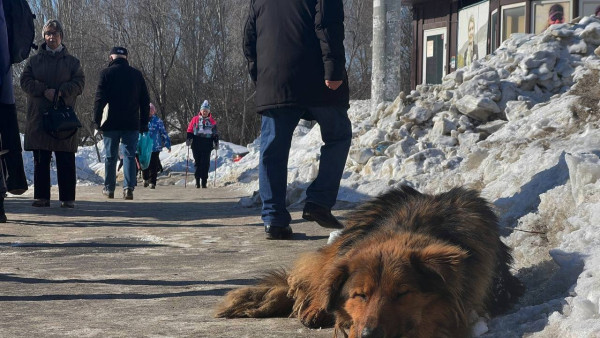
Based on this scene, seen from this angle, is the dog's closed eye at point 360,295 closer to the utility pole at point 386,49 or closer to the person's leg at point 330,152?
the person's leg at point 330,152

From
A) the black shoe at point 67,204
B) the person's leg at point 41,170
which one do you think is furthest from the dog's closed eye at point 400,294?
the black shoe at point 67,204

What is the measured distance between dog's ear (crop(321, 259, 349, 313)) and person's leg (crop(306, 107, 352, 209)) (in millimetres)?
3432

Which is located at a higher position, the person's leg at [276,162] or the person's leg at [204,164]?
the person's leg at [276,162]

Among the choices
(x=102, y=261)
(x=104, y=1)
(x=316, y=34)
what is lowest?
(x=102, y=261)

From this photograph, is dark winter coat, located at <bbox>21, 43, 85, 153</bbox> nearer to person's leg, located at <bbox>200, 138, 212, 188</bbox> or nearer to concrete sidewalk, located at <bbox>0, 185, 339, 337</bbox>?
concrete sidewalk, located at <bbox>0, 185, 339, 337</bbox>

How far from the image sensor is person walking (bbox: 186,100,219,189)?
17.0 m

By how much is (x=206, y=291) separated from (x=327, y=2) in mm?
2761

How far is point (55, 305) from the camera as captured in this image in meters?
4.15

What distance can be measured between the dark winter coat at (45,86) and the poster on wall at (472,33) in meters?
16.6

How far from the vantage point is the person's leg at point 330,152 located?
6590mm

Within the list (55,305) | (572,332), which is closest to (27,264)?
(55,305)

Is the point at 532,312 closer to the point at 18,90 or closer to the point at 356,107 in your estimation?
the point at 356,107

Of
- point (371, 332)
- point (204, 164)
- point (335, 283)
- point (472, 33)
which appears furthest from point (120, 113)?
point (472, 33)

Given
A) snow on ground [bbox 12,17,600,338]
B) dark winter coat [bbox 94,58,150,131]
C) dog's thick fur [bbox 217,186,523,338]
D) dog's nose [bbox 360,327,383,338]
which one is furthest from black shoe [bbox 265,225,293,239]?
dark winter coat [bbox 94,58,150,131]
